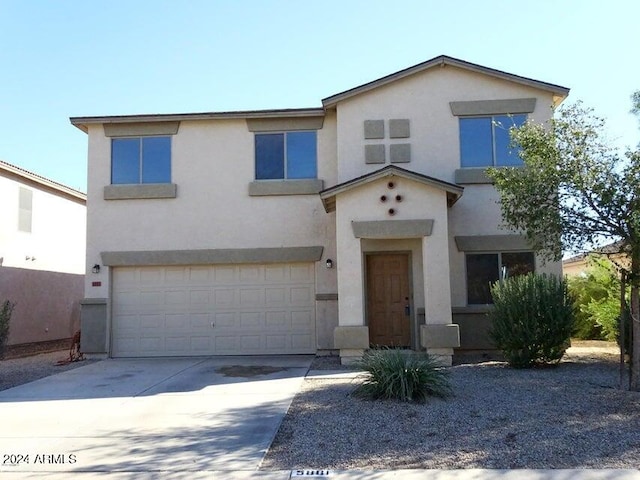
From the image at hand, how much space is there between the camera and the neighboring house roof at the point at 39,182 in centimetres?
1658

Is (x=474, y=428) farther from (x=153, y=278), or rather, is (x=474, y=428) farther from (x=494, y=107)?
(x=153, y=278)

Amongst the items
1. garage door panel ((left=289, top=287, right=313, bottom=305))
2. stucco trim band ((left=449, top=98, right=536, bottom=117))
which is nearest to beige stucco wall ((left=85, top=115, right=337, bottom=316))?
garage door panel ((left=289, top=287, right=313, bottom=305))

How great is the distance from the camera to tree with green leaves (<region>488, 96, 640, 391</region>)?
864cm

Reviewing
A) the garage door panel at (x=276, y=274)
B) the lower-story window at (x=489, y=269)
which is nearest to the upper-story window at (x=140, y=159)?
the garage door panel at (x=276, y=274)

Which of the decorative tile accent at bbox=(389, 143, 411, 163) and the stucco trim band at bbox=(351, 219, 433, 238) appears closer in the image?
the stucco trim band at bbox=(351, 219, 433, 238)

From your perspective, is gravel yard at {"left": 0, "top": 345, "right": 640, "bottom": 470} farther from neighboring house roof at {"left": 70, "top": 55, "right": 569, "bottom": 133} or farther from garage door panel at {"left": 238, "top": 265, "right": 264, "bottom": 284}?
neighboring house roof at {"left": 70, "top": 55, "right": 569, "bottom": 133}

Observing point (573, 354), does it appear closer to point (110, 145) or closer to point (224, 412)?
point (224, 412)

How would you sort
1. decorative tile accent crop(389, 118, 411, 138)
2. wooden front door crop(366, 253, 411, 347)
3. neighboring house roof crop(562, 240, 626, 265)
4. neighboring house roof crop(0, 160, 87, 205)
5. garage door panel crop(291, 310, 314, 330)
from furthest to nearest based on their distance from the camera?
neighboring house roof crop(0, 160, 87, 205), garage door panel crop(291, 310, 314, 330), decorative tile accent crop(389, 118, 411, 138), wooden front door crop(366, 253, 411, 347), neighboring house roof crop(562, 240, 626, 265)

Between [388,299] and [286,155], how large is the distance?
4381 millimetres

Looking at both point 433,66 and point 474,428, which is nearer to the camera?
point 474,428

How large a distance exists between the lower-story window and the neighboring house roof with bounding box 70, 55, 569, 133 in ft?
13.2

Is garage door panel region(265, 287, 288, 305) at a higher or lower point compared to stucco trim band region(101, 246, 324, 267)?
lower

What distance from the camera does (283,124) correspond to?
48.9ft

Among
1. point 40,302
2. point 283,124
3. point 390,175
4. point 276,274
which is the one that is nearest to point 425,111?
point 390,175
